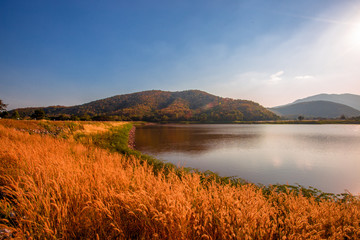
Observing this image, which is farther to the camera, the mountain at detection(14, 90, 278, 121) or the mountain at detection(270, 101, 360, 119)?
the mountain at detection(270, 101, 360, 119)

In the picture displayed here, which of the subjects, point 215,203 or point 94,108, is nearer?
point 215,203

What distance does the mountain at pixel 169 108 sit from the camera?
10772 cm

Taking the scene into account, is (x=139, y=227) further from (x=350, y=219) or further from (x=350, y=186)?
(x=350, y=186)

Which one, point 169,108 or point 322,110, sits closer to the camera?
point 169,108

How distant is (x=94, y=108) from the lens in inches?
4599

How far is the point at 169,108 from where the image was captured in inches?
5094

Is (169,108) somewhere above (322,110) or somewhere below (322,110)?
below

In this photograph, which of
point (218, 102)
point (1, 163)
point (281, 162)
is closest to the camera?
point (1, 163)

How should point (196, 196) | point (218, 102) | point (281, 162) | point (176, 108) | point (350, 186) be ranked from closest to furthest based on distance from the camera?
point (196, 196), point (350, 186), point (281, 162), point (176, 108), point (218, 102)

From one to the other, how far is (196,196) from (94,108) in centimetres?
13004

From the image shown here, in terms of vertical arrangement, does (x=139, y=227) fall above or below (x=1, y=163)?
below

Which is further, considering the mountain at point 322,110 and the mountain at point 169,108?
the mountain at point 322,110

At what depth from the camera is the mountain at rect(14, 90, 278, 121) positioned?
107719mm

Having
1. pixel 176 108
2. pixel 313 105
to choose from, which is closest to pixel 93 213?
pixel 176 108
